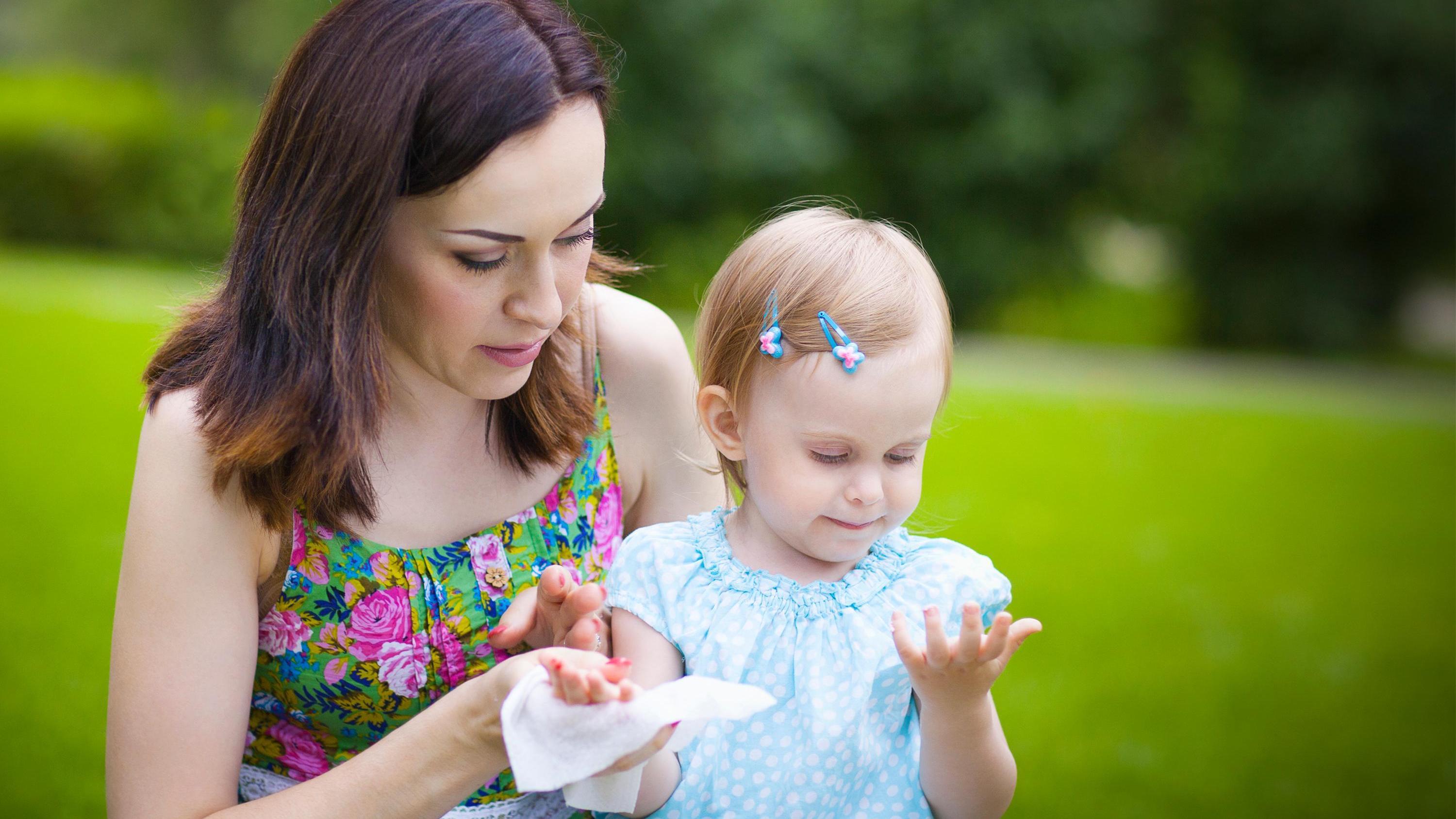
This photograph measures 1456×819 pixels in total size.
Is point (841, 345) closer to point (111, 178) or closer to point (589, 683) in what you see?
point (589, 683)

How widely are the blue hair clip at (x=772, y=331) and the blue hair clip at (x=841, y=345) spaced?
71 millimetres

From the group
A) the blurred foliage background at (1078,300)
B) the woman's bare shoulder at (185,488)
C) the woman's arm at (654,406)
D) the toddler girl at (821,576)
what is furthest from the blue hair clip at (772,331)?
the blurred foliage background at (1078,300)

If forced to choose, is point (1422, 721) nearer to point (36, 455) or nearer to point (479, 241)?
point (479, 241)

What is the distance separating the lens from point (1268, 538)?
7.38 metres

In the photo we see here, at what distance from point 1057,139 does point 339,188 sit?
19899mm

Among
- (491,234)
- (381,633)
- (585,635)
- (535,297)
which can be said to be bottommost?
(381,633)

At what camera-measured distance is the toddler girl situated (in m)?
1.88

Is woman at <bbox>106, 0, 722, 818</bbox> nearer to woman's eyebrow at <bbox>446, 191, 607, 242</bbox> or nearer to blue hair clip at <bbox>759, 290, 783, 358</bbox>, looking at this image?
woman's eyebrow at <bbox>446, 191, 607, 242</bbox>

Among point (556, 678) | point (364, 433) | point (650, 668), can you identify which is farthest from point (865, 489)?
point (364, 433)

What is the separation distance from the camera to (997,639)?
5.58 ft

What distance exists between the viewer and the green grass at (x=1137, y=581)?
13.9ft

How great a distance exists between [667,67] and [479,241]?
18311 millimetres

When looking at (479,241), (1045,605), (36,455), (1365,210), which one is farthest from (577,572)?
(1365,210)

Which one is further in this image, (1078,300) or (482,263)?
(1078,300)
